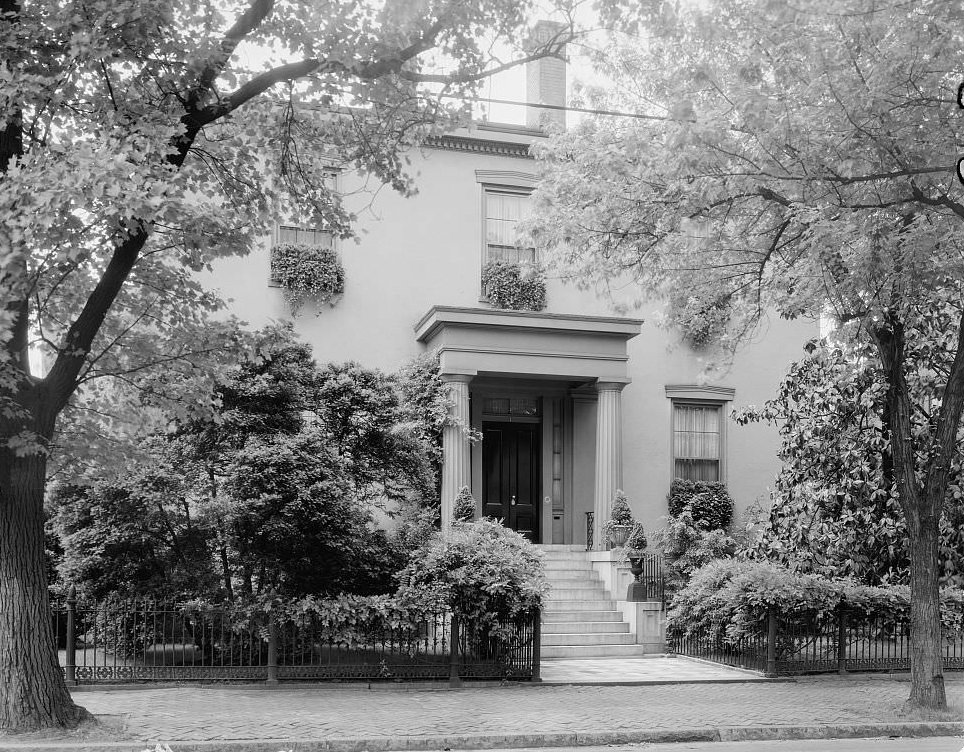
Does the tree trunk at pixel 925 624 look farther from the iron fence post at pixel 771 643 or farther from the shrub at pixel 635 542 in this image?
the shrub at pixel 635 542

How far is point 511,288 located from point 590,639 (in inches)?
281

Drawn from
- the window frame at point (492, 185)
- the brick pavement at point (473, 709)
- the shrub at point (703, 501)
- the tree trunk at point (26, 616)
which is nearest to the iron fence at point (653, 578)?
the shrub at point (703, 501)

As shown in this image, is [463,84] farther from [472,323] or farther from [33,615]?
[472,323]

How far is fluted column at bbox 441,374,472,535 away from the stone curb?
773 centimetres

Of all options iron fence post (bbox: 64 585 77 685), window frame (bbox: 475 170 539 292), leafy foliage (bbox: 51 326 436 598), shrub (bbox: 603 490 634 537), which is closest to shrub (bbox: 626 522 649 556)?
shrub (bbox: 603 490 634 537)

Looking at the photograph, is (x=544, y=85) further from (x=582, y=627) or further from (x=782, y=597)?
(x=782, y=597)

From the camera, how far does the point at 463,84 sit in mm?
10289

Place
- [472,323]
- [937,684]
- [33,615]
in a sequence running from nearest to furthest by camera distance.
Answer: [33,615]
[937,684]
[472,323]

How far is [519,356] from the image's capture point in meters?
18.3

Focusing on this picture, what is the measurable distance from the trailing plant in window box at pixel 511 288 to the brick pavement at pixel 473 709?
881cm

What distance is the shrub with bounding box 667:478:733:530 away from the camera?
20078 millimetres

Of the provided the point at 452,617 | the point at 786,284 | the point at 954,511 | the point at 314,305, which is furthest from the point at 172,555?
the point at 954,511

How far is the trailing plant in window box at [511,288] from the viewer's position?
19.6 meters

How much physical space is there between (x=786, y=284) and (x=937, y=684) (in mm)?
5048
